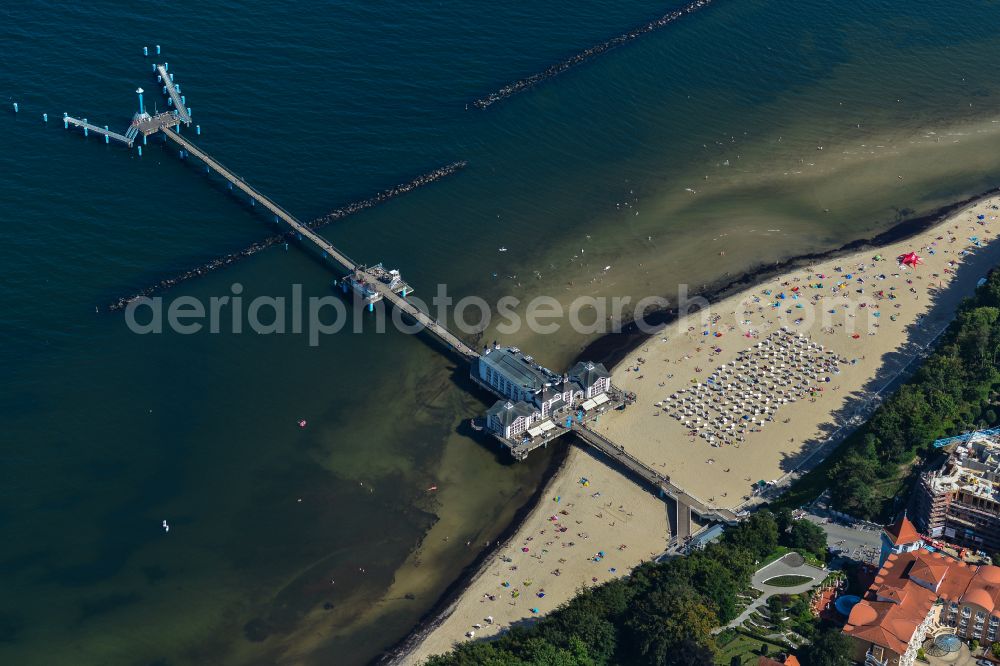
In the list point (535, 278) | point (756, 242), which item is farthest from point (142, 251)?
point (756, 242)

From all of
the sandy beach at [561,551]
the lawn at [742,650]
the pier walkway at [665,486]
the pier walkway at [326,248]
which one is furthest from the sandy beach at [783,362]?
the lawn at [742,650]

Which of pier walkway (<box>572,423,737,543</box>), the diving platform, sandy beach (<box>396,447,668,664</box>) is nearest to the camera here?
sandy beach (<box>396,447,668,664</box>)

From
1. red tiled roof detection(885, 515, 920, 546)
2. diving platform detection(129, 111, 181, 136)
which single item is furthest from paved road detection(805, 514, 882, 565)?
diving platform detection(129, 111, 181, 136)

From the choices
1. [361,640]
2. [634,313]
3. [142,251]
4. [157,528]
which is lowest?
[361,640]

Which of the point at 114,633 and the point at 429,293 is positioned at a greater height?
the point at 429,293

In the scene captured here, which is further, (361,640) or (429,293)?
(429,293)

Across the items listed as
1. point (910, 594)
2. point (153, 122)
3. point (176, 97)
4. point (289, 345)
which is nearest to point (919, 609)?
point (910, 594)

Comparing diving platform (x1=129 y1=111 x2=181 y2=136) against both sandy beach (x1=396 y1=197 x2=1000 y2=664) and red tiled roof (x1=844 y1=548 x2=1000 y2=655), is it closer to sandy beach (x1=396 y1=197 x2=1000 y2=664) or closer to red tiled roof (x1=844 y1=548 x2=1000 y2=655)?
sandy beach (x1=396 y1=197 x2=1000 y2=664)

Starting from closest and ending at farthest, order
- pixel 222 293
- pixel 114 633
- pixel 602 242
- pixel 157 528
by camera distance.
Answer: pixel 114 633
pixel 157 528
pixel 222 293
pixel 602 242

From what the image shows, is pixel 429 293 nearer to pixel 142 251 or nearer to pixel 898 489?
pixel 142 251
